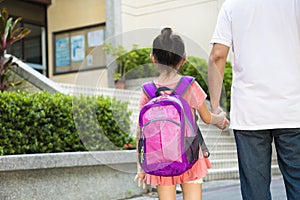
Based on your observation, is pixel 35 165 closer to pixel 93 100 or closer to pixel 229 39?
pixel 93 100

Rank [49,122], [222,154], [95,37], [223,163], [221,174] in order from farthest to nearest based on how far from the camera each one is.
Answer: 1. [95,37]
2. [222,154]
3. [223,163]
4. [221,174]
5. [49,122]

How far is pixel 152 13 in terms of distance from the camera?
14.2 m

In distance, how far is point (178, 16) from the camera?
14.0 metres

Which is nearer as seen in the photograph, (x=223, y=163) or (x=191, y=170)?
(x=191, y=170)

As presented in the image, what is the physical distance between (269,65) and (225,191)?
419 centimetres

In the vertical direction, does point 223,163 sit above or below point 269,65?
below

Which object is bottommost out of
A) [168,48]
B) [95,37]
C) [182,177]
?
[182,177]

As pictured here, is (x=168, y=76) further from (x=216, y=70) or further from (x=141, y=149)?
(x=141, y=149)

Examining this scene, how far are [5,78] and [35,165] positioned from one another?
3.31m

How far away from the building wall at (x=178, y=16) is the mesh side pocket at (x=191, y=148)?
1068cm

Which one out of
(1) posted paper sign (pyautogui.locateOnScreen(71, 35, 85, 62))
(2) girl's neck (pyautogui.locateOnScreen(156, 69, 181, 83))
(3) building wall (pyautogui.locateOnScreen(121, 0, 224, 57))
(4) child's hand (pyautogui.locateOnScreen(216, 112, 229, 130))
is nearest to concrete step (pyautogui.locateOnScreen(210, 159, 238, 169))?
(3) building wall (pyautogui.locateOnScreen(121, 0, 224, 57))

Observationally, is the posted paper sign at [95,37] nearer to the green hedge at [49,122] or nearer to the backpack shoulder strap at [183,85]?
the green hedge at [49,122]

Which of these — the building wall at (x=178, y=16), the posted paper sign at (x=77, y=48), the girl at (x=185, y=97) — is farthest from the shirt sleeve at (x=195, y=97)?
the posted paper sign at (x=77, y=48)

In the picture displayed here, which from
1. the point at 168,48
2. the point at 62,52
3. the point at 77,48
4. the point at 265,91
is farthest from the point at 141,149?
the point at 62,52
